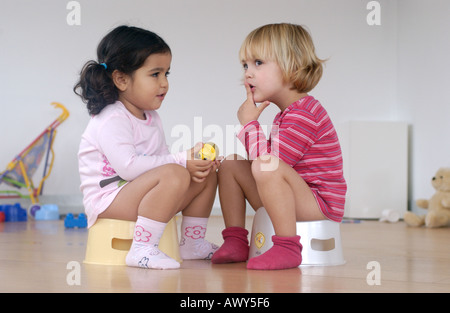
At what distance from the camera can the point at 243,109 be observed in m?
1.52

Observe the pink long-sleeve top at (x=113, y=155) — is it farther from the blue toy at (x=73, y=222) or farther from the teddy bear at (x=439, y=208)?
the teddy bear at (x=439, y=208)

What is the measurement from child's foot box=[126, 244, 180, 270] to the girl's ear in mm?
427

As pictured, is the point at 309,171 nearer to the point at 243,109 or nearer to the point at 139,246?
the point at 243,109

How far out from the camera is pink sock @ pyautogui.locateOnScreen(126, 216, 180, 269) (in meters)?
1.31

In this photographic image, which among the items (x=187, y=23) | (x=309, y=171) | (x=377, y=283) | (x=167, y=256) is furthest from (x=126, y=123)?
(x=187, y=23)

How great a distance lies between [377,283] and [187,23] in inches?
122

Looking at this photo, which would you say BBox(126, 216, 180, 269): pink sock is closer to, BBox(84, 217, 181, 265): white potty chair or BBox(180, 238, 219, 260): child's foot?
BBox(84, 217, 181, 265): white potty chair

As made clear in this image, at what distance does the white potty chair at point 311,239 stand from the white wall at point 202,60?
2.30 metres

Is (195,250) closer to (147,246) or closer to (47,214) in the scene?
(147,246)

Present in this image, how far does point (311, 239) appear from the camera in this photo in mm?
→ 1420

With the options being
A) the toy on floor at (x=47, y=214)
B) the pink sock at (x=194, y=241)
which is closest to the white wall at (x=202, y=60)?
the toy on floor at (x=47, y=214)

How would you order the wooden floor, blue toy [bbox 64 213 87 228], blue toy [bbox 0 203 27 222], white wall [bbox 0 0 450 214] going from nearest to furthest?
the wooden floor, blue toy [bbox 64 213 87 228], blue toy [bbox 0 203 27 222], white wall [bbox 0 0 450 214]

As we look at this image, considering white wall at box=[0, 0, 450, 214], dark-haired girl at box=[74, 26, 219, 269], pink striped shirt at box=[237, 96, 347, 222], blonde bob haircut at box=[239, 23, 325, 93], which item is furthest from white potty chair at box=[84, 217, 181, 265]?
white wall at box=[0, 0, 450, 214]

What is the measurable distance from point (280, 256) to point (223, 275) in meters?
0.15
